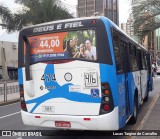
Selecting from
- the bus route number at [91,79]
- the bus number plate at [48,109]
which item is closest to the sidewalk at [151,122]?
the bus route number at [91,79]

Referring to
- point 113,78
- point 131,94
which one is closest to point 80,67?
point 113,78

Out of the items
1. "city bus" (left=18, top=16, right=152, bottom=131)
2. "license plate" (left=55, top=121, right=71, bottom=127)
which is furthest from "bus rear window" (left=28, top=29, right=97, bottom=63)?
"license plate" (left=55, top=121, right=71, bottom=127)

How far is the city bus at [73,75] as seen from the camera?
777cm

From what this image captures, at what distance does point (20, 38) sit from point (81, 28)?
1.64 meters

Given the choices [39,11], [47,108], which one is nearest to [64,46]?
[47,108]

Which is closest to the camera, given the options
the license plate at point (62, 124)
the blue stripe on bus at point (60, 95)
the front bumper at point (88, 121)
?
the front bumper at point (88, 121)

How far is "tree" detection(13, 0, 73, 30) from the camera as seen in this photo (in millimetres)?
33062

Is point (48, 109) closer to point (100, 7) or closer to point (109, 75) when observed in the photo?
point (109, 75)

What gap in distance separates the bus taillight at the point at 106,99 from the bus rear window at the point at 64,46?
2.30 ft

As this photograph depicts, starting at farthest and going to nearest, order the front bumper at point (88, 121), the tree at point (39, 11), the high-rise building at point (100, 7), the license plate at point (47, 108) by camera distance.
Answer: the high-rise building at point (100, 7) < the tree at point (39, 11) < the license plate at point (47, 108) < the front bumper at point (88, 121)

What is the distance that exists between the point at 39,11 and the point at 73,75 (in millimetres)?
26233

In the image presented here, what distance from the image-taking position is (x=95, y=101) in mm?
7773

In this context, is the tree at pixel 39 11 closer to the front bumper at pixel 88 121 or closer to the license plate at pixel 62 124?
the front bumper at pixel 88 121

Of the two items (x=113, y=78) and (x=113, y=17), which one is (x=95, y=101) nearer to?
(x=113, y=78)
